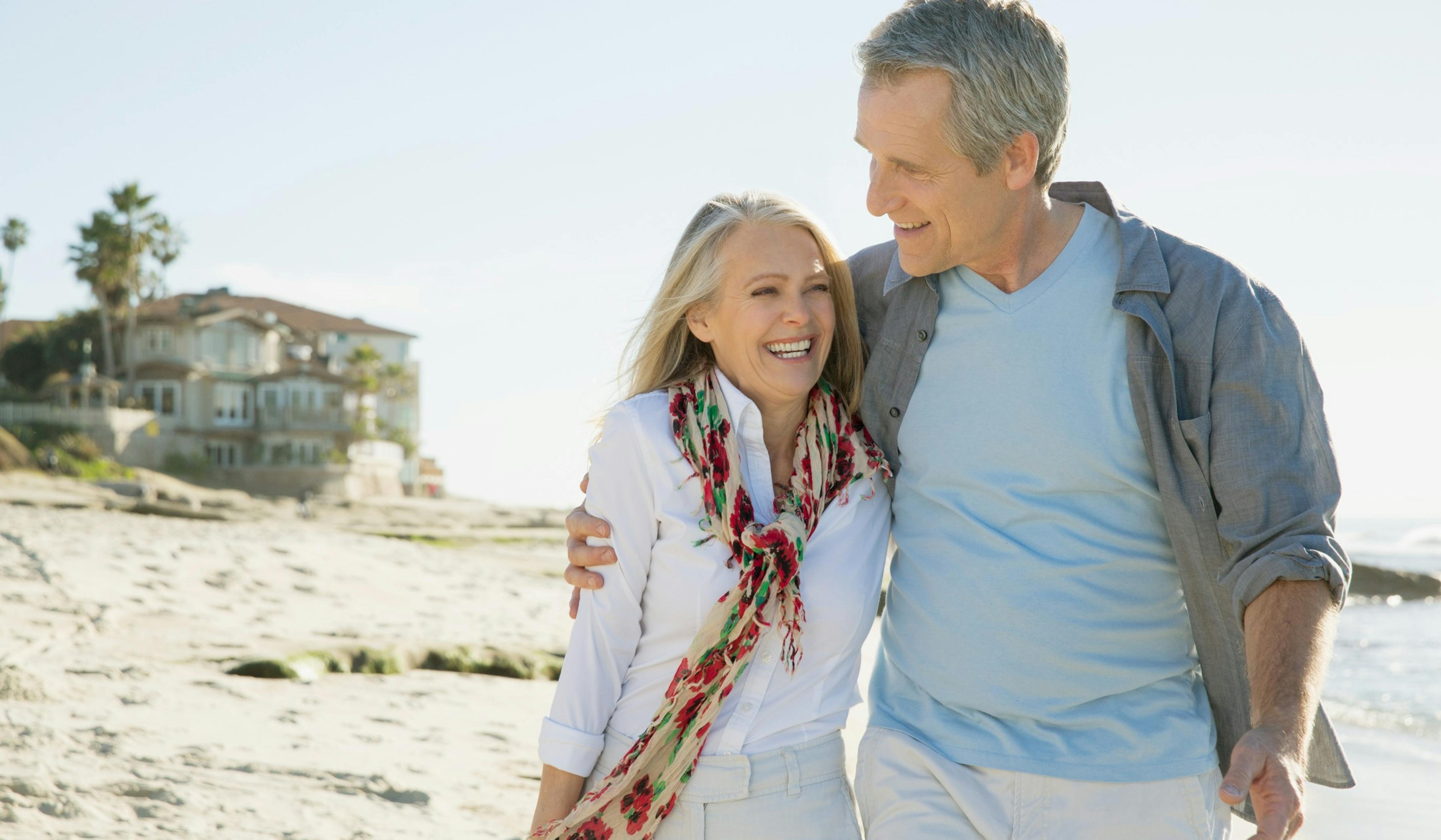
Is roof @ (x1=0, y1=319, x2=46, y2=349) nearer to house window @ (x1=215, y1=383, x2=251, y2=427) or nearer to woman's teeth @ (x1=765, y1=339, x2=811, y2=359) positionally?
house window @ (x1=215, y1=383, x2=251, y2=427)

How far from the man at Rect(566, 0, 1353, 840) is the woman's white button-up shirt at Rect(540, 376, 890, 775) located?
0.12 m

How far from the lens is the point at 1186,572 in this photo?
2.83 meters

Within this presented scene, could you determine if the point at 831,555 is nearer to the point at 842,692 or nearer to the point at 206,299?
the point at 842,692

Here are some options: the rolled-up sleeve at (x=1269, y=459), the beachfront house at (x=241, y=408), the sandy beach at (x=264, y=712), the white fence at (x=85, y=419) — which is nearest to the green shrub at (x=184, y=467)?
the beachfront house at (x=241, y=408)

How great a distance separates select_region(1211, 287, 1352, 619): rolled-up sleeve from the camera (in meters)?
2.54

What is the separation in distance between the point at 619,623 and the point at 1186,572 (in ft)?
4.64

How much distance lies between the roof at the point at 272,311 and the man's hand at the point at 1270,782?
5597cm

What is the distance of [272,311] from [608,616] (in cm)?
6585

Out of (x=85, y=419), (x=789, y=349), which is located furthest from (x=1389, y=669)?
(x=85, y=419)

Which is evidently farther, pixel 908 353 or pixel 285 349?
pixel 285 349

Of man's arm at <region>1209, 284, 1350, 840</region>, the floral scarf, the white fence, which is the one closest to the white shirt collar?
the floral scarf

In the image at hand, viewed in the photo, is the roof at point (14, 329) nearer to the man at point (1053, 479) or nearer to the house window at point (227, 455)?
the house window at point (227, 455)

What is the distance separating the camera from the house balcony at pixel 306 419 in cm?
5122

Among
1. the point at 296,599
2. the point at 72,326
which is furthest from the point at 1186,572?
the point at 72,326
